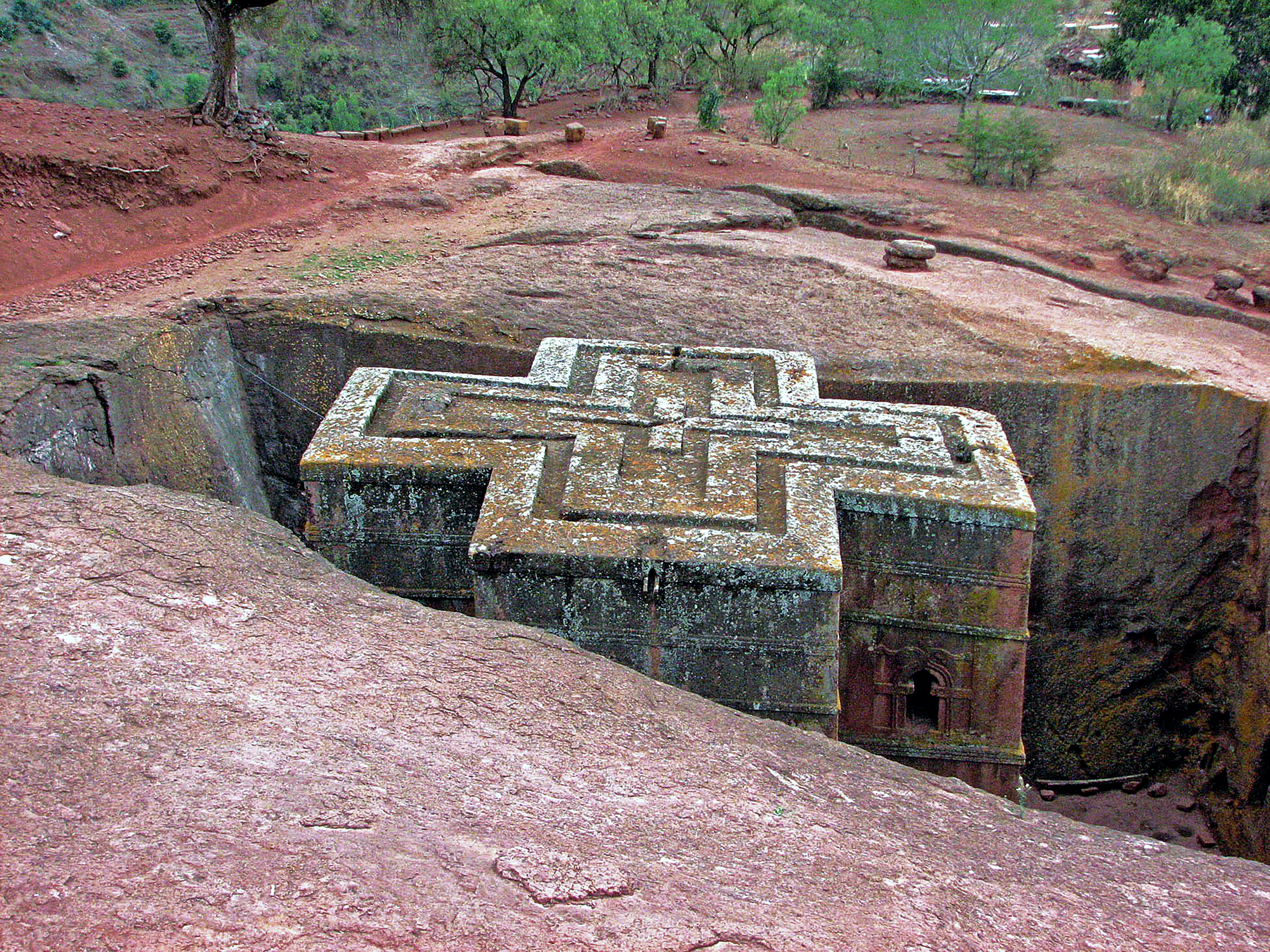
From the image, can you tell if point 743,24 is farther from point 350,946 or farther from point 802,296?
point 350,946

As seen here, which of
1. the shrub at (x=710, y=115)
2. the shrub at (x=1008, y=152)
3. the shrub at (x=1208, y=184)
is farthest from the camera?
the shrub at (x=710, y=115)

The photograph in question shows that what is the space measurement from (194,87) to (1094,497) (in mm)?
24806

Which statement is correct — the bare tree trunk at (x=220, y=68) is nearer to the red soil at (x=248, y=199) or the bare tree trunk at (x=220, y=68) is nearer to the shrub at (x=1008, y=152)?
the red soil at (x=248, y=199)

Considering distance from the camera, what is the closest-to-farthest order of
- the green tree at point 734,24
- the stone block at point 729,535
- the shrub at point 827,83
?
the stone block at point 729,535 → the shrub at point 827,83 → the green tree at point 734,24

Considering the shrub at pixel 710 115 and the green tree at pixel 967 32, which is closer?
the shrub at pixel 710 115

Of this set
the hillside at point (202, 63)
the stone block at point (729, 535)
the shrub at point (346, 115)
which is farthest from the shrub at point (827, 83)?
the stone block at point (729, 535)

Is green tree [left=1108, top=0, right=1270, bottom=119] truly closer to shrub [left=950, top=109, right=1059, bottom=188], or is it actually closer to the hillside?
shrub [left=950, top=109, right=1059, bottom=188]

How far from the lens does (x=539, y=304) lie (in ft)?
29.1

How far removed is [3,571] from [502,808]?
7.70 feet

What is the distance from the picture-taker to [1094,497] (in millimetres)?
8250

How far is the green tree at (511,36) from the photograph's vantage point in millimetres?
20094

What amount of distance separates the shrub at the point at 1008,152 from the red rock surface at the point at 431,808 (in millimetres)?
13893

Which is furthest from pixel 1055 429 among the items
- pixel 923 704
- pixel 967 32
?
pixel 967 32

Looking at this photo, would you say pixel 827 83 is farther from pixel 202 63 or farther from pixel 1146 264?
pixel 202 63
